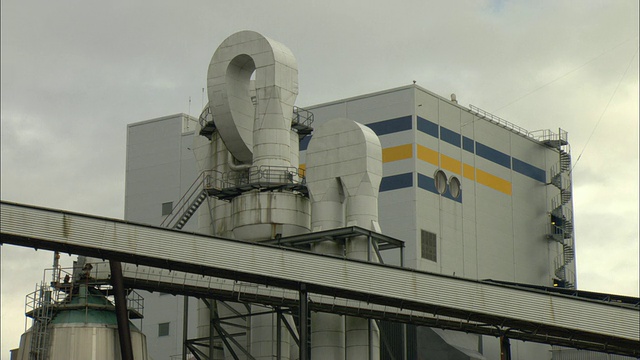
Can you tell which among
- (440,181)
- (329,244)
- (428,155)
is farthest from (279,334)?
(440,181)

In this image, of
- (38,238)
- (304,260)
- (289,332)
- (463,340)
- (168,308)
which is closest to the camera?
(38,238)

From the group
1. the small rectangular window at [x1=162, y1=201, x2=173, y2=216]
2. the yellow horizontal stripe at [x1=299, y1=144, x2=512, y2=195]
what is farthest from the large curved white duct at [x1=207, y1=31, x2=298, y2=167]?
the small rectangular window at [x1=162, y1=201, x2=173, y2=216]

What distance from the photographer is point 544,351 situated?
9188 cm

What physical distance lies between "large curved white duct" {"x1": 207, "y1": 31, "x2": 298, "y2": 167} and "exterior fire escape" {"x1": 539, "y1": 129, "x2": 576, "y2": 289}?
38305 millimetres

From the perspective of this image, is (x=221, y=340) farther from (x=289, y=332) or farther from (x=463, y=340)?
(x=463, y=340)

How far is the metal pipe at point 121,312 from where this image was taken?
54062mm

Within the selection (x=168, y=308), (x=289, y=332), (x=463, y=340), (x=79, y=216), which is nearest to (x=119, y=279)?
(x=79, y=216)

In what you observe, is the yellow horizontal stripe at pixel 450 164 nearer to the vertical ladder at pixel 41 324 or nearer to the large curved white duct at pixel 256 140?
the large curved white duct at pixel 256 140

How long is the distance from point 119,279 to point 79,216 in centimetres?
641

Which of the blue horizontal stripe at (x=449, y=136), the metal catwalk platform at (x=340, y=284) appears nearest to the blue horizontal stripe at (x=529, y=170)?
the blue horizontal stripe at (x=449, y=136)

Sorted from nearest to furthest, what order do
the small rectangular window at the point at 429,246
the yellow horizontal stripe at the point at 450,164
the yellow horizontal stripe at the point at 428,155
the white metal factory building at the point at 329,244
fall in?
1. the white metal factory building at the point at 329,244
2. the small rectangular window at the point at 429,246
3. the yellow horizontal stripe at the point at 428,155
4. the yellow horizontal stripe at the point at 450,164

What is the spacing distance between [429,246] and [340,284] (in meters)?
32.9

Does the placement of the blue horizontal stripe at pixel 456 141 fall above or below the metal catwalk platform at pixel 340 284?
above

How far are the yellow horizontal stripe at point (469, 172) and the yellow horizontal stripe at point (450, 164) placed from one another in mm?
459
